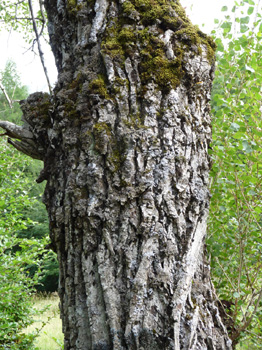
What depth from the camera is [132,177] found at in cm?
130

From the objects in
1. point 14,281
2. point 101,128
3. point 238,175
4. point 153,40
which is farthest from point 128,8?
point 14,281

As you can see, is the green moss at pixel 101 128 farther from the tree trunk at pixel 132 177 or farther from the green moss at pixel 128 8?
the green moss at pixel 128 8

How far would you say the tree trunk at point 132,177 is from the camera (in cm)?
120

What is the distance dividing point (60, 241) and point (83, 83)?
0.74 meters

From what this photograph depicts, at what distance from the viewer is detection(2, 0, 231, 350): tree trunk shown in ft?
3.93

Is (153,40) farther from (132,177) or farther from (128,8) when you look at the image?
(132,177)

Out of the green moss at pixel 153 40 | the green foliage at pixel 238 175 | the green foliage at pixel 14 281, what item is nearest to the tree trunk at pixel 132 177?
the green moss at pixel 153 40

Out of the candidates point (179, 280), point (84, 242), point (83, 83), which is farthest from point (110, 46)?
point (179, 280)

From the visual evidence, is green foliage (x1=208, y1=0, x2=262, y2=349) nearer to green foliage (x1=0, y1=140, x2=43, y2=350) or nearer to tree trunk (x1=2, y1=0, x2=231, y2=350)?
tree trunk (x1=2, y1=0, x2=231, y2=350)

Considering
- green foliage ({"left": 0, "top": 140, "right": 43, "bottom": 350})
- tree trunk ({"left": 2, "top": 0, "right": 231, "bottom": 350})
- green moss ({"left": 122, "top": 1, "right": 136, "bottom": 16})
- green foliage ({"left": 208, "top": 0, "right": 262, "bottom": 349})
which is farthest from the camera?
green foliage ({"left": 0, "top": 140, "right": 43, "bottom": 350})

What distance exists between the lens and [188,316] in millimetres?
1198

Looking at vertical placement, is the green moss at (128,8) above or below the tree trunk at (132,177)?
above

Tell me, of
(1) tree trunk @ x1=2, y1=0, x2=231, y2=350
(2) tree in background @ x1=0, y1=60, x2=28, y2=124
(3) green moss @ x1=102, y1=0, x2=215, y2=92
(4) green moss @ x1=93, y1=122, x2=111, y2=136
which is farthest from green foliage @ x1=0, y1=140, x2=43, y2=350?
(2) tree in background @ x1=0, y1=60, x2=28, y2=124

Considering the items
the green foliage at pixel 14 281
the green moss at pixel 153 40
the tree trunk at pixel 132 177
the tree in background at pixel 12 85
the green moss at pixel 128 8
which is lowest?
the green foliage at pixel 14 281
